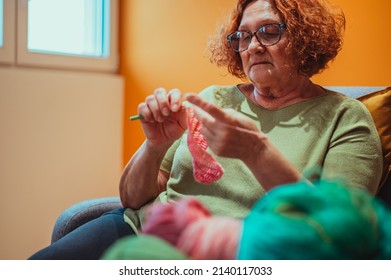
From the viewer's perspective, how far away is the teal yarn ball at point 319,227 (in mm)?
450

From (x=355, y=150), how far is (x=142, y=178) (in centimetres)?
48

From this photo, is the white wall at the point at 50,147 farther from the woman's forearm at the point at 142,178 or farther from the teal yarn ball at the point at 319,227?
the teal yarn ball at the point at 319,227

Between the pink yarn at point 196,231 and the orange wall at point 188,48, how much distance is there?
128 cm

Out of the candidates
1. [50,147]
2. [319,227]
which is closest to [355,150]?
[319,227]

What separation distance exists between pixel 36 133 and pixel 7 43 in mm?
381

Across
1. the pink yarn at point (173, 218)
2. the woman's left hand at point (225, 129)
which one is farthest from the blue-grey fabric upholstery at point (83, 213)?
the pink yarn at point (173, 218)

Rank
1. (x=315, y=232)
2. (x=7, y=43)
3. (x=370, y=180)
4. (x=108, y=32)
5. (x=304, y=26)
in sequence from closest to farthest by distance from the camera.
Answer: (x=315, y=232)
(x=370, y=180)
(x=304, y=26)
(x=7, y=43)
(x=108, y=32)

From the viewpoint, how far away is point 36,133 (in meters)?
2.07

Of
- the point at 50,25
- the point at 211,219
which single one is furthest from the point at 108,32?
the point at 211,219

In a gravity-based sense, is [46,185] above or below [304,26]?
below

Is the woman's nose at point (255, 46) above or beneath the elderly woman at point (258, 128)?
above

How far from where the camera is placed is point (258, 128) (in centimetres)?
100

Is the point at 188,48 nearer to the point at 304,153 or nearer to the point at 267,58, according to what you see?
the point at 267,58

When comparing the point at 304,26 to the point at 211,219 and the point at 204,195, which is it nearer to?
the point at 204,195
